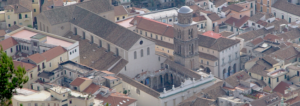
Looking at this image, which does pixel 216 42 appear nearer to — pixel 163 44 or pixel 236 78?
pixel 163 44

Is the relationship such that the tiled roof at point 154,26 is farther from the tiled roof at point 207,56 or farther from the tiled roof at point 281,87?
the tiled roof at point 281,87

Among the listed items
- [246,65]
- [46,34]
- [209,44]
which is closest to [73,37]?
[46,34]

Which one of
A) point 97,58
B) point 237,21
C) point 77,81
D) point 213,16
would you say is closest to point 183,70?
point 97,58

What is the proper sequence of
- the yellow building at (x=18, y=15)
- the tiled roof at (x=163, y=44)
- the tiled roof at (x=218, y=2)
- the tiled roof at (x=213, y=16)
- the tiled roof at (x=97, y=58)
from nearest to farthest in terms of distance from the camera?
the tiled roof at (x=97, y=58)
the tiled roof at (x=163, y=44)
the yellow building at (x=18, y=15)
the tiled roof at (x=213, y=16)
the tiled roof at (x=218, y=2)

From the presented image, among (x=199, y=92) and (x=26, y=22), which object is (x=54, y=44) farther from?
(x=199, y=92)

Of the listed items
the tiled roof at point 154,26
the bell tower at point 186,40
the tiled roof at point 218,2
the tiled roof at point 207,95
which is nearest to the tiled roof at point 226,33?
the tiled roof at point 154,26

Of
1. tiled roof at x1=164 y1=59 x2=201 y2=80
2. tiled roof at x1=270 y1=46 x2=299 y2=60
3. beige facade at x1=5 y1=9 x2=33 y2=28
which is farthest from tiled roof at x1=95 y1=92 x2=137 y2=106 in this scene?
beige facade at x1=5 y1=9 x2=33 y2=28
